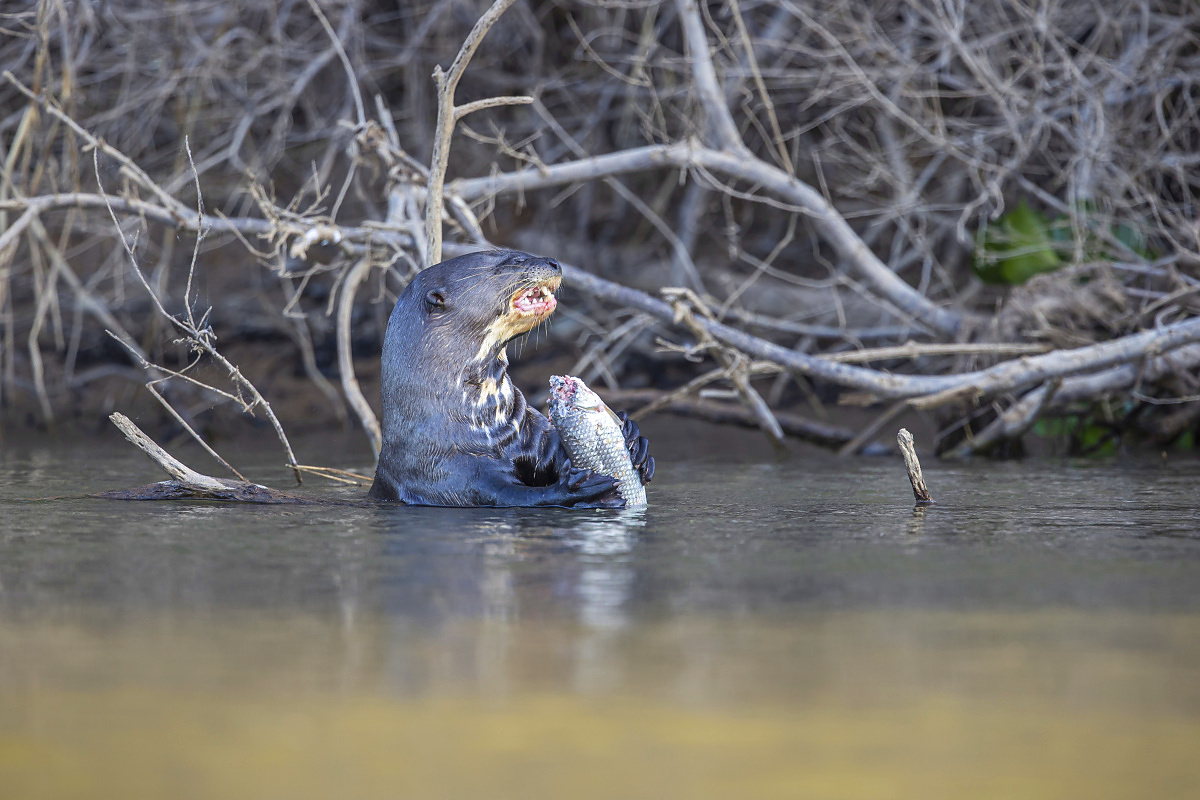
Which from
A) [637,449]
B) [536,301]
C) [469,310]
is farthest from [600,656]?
[536,301]

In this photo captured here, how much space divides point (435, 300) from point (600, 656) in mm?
1764

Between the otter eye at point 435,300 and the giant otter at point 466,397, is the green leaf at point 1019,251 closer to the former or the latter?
the giant otter at point 466,397

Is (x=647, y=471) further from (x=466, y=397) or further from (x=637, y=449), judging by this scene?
(x=466, y=397)

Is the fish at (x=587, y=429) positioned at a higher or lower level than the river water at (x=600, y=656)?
higher

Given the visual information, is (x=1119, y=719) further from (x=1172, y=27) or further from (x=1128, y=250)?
(x=1172, y=27)

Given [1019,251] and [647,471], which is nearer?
[647,471]

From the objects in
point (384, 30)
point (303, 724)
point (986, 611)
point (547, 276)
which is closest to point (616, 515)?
point (547, 276)

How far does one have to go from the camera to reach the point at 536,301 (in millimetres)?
3604

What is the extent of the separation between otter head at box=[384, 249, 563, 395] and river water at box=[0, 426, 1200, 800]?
45 centimetres

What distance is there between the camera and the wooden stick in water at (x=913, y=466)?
3383mm

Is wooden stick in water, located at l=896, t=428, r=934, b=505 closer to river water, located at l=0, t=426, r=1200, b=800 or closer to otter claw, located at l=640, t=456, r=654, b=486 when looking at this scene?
river water, located at l=0, t=426, r=1200, b=800

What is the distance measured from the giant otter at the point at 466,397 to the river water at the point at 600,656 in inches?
6.9

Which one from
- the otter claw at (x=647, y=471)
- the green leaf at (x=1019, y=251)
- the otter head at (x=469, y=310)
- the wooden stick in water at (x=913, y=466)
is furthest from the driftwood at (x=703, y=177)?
the otter claw at (x=647, y=471)

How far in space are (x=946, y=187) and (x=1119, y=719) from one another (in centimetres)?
526
